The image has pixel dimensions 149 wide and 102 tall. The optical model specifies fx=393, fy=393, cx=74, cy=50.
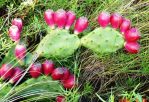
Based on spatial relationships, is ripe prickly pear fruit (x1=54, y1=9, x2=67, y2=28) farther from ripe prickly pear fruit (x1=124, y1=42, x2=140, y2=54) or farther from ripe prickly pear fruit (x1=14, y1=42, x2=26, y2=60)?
ripe prickly pear fruit (x1=124, y1=42, x2=140, y2=54)

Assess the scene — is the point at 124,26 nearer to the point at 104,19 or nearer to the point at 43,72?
the point at 104,19

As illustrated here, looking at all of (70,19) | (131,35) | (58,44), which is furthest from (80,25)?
(131,35)

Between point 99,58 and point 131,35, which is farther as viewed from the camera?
point 99,58

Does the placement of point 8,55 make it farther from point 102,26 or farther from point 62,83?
point 102,26

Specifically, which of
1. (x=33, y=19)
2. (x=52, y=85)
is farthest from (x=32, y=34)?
(x=52, y=85)

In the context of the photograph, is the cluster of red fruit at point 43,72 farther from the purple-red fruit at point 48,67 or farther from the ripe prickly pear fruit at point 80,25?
the ripe prickly pear fruit at point 80,25

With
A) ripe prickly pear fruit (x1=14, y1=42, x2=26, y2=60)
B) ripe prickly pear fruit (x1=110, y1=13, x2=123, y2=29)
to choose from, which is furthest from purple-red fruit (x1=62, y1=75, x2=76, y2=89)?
ripe prickly pear fruit (x1=110, y1=13, x2=123, y2=29)
